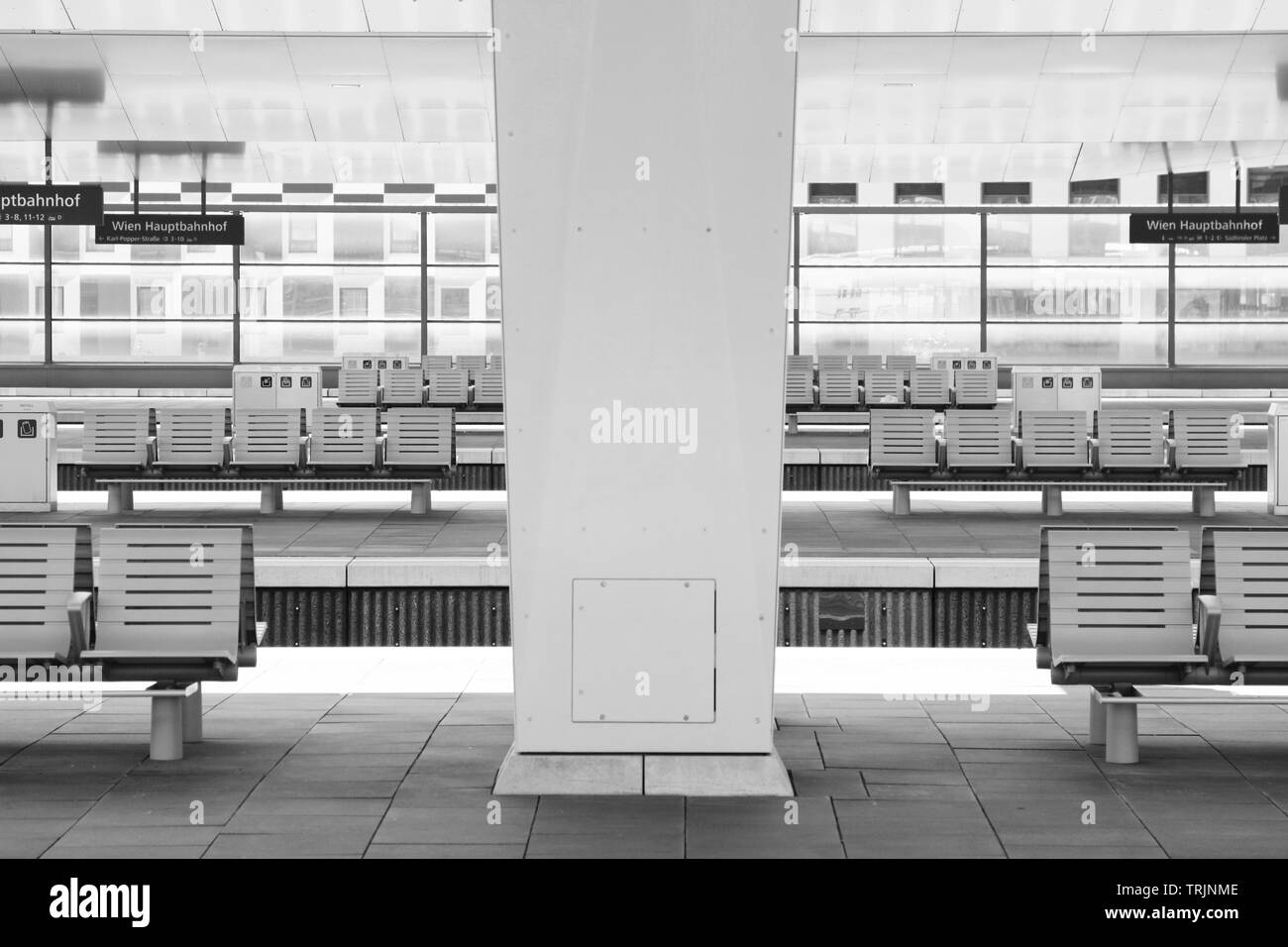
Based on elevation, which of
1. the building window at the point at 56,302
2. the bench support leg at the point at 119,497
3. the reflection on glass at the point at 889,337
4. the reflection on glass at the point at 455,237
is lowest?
the bench support leg at the point at 119,497

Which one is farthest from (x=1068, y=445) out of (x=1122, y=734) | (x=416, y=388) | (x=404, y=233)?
(x=404, y=233)

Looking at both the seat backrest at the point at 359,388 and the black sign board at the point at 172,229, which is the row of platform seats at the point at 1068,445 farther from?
the black sign board at the point at 172,229

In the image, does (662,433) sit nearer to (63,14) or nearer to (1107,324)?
(63,14)

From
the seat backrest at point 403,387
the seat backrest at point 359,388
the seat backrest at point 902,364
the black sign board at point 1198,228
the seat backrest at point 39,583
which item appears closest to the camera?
the seat backrest at point 39,583

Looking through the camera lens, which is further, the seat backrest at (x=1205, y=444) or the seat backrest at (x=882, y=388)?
the seat backrest at (x=882, y=388)

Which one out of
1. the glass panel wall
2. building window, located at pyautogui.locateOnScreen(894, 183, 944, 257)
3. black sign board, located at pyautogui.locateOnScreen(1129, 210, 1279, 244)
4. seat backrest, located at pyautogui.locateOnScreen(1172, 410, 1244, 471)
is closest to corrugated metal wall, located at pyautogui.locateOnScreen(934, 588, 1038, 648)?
seat backrest, located at pyautogui.locateOnScreen(1172, 410, 1244, 471)

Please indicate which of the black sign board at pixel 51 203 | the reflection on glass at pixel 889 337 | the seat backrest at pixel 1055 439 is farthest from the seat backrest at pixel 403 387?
the seat backrest at pixel 1055 439

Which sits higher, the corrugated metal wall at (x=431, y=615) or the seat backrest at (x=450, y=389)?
the seat backrest at (x=450, y=389)

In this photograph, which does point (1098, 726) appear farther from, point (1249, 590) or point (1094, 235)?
point (1094, 235)

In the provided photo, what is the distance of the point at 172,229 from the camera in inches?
877

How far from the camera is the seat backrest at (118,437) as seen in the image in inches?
535

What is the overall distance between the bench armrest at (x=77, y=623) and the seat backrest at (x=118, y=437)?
7.75m
